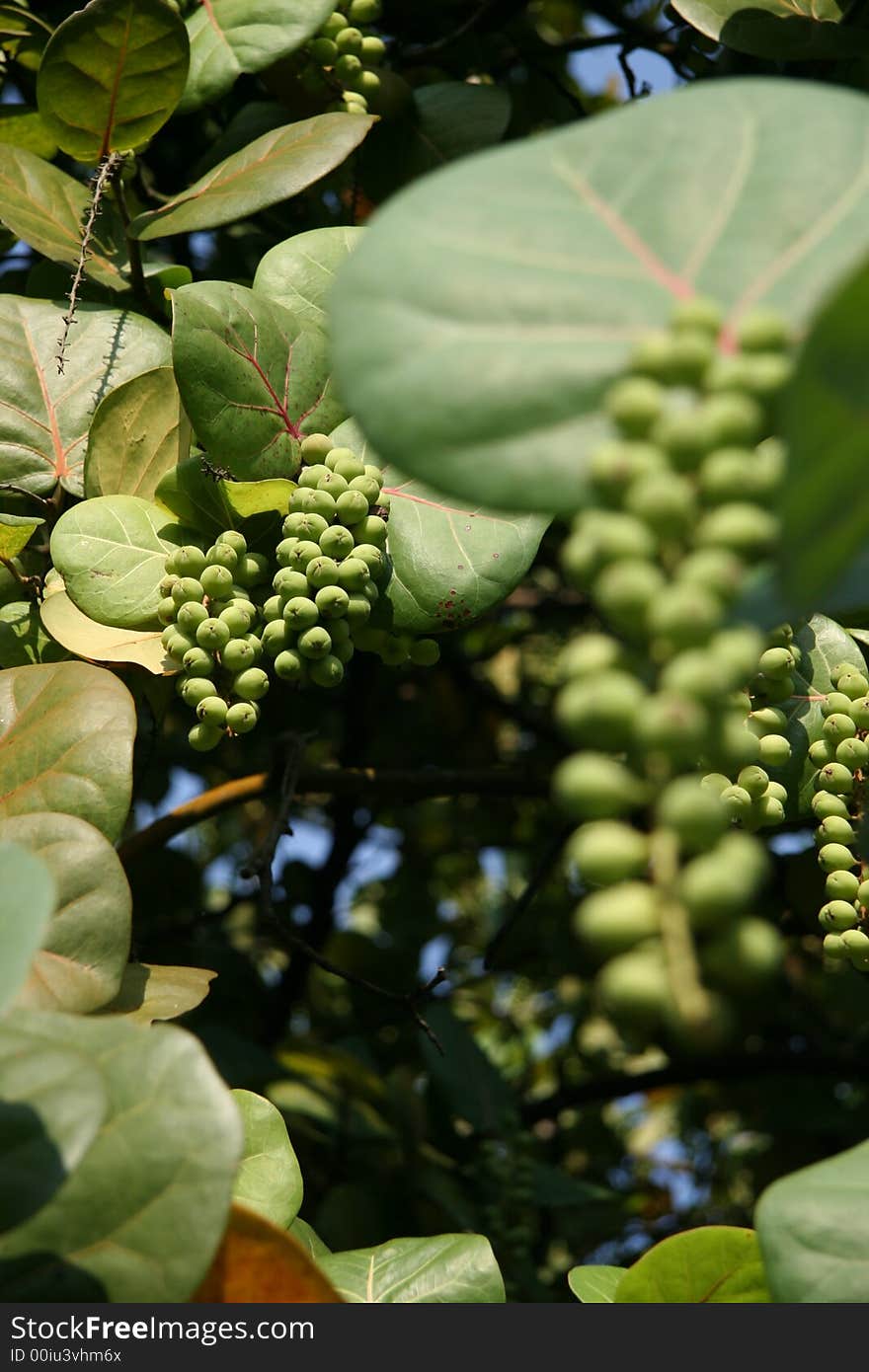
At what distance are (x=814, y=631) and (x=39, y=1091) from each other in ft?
3.06

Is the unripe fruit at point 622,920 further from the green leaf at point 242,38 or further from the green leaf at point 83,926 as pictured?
the green leaf at point 242,38

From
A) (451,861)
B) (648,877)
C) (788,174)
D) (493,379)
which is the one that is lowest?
(451,861)

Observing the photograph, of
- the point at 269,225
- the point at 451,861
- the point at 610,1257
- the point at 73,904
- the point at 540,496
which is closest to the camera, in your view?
the point at 540,496

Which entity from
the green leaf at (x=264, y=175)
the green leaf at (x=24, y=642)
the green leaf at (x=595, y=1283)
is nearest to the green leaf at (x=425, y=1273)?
the green leaf at (x=595, y=1283)

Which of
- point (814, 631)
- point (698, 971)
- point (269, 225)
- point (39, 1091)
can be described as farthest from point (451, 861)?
point (698, 971)

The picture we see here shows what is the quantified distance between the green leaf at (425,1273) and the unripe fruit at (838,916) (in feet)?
1.39

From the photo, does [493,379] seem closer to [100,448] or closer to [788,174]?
[788,174]

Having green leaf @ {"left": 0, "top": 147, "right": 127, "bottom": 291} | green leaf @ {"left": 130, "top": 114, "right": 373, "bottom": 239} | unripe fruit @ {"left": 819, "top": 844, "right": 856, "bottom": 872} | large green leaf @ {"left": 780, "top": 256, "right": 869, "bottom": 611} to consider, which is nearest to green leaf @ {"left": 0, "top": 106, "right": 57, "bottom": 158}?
green leaf @ {"left": 0, "top": 147, "right": 127, "bottom": 291}

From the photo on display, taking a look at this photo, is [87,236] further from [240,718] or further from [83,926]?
[83,926]

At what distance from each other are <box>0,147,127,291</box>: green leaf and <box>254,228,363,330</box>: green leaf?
25 centimetres

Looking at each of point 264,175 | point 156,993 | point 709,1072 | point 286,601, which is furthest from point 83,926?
point 709,1072

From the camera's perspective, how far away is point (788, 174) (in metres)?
0.61

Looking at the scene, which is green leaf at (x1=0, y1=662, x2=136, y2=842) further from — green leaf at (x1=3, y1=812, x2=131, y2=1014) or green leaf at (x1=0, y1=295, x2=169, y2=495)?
green leaf at (x1=0, y1=295, x2=169, y2=495)

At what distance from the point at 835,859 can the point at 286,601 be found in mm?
571
